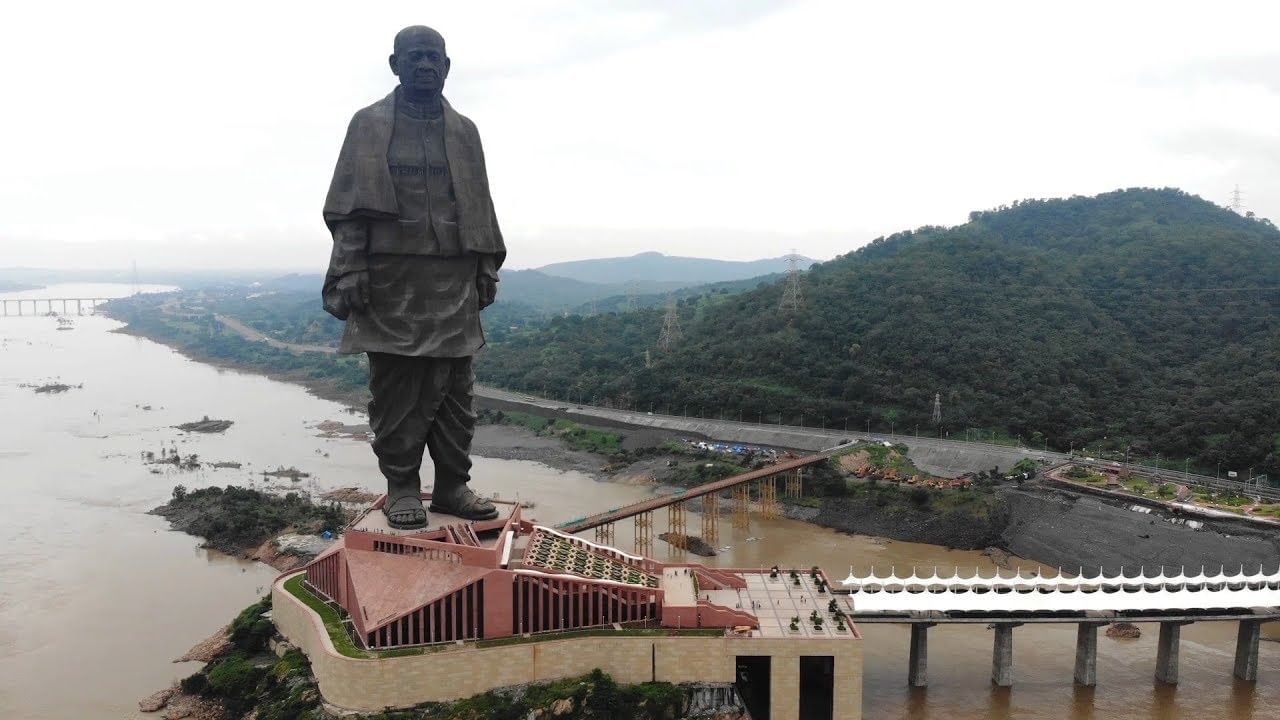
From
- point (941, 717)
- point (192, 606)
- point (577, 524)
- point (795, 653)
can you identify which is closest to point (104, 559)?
point (192, 606)

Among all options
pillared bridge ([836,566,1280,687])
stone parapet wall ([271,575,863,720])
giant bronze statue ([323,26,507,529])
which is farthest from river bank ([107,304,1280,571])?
giant bronze statue ([323,26,507,529])

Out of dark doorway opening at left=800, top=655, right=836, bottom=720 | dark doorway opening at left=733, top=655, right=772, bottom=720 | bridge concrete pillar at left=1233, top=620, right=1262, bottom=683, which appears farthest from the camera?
bridge concrete pillar at left=1233, top=620, right=1262, bottom=683

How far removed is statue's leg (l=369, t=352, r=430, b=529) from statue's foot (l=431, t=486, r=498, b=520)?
1045 millimetres

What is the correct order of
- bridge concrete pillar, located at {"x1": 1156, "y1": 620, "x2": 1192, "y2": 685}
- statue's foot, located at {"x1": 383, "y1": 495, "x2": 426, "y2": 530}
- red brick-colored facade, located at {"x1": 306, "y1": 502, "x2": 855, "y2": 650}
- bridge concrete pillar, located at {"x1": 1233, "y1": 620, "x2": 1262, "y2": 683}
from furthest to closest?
bridge concrete pillar, located at {"x1": 1233, "y1": 620, "x2": 1262, "y2": 683} → bridge concrete pillar, located at {"x1": 1156, "y1": 620, "x2": 1192, "y2": 685} → statue's foot, located at {"x1": 383, "y1": 495, "x2": 426, "y2": 530} → red brick-colored facade, located at {"x1": 306, "y1": 502, "x2": 855, "y2": 650}

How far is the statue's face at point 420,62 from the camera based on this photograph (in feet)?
72.2

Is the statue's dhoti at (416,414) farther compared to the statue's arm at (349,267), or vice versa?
the statue's dhoti at (416,414)

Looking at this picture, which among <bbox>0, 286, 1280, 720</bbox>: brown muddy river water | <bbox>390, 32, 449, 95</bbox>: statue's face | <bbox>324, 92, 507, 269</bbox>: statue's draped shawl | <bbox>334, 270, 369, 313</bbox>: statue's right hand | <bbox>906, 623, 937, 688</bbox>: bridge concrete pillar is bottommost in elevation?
<bbox>0, 286, 1280, 720</bbox>: brown muddy river water

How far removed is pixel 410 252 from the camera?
73.9 ft

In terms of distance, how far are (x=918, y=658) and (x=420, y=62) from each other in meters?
19.6

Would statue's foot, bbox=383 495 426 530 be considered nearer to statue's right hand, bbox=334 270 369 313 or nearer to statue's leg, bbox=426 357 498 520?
statue's leg, bbox=426 357 498 520

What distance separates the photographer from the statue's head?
2200 cm

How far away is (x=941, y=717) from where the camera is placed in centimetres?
2261

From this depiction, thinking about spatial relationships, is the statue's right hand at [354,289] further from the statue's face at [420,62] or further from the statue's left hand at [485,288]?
the statue's face at [420,62]

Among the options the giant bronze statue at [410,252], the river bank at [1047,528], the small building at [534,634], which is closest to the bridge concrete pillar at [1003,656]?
the small building at [534,634]
